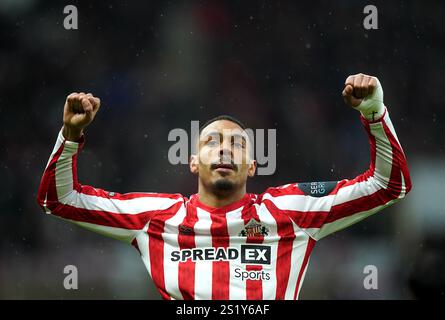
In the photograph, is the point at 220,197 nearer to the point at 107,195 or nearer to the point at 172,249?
the point at 172,249

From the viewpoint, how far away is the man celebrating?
3.63m

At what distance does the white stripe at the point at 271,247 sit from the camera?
3.65 meters

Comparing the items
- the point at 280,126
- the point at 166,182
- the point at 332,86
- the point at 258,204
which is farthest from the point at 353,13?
the point at 258,204

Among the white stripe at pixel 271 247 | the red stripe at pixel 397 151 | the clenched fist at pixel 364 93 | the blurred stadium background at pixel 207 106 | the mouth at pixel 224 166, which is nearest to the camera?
the clenched fist at pixel 364 93

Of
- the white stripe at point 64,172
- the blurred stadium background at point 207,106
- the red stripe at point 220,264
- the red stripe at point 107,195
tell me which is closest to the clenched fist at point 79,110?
the white stripe at point 64,172

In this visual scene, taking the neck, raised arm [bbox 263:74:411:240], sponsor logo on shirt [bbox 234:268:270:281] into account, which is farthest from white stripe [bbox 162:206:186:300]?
raised arm [bbox 263:74:411:240]

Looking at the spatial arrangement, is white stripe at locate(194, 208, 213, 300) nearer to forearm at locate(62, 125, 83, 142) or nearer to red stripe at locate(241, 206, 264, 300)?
red stripe at locate(241, 206, 264, 300)

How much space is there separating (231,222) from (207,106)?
3.54 meters

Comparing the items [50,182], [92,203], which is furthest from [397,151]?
[50,182]

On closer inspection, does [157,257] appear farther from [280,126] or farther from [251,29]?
[251,29]

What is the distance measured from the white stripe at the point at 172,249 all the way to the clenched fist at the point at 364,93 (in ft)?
2.99

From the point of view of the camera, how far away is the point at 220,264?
3.71 m

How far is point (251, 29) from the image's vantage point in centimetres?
773

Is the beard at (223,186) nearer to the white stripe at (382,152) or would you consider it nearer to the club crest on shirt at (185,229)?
the club crest on shirt at (185,229)
